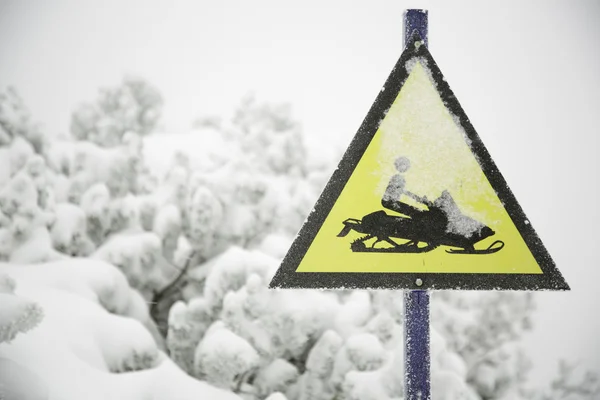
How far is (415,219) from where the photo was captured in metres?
0.71

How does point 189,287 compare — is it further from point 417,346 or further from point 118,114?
point 417,346

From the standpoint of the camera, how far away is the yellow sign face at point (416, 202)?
697 mm

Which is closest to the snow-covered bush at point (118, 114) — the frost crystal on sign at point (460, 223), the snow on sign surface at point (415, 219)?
the snow on sign surface at point (415, 219)

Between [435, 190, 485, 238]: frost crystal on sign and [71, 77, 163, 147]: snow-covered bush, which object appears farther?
[71, 77, 163, 147]: snow-covered bush

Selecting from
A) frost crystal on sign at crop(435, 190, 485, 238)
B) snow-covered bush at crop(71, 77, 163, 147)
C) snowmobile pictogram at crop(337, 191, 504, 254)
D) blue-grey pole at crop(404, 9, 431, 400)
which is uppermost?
snow-covered bush at crop(71, 77, 163, 147)

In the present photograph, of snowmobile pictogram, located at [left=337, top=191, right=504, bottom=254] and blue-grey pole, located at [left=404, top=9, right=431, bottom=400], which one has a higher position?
snowmobile pictogram, located at [left=337, top=191, right=504, bottom=254]

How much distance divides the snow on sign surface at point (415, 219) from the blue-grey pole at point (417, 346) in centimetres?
5

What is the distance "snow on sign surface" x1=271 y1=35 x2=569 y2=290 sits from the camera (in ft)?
2.28

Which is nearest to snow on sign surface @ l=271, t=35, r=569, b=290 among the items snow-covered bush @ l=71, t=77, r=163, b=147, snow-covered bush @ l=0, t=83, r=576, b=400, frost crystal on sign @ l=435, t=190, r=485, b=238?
frost crystal on sign @ l=435, t=190, r=485, b=238

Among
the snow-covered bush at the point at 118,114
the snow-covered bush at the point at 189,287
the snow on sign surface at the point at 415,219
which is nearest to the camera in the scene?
the snow on sign surface at the point at 415,219

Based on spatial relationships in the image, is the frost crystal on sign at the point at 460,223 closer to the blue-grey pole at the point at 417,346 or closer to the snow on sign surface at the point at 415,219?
the snow on sign surface at the point at 415,219

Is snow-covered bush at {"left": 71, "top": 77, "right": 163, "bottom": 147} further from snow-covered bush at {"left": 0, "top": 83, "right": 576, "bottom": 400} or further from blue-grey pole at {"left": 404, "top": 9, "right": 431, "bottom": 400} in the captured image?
blue-grey pole at {"left": 404, "top": 9, "right": 431, "bottom": 400}

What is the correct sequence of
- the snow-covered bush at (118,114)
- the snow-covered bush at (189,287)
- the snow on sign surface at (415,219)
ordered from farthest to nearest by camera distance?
the snow-covered bush at (118,114), the snow-covered bush at (189,287), the snow on sign surface at (415,219)

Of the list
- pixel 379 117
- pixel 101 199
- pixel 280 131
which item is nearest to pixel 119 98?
pixel 101 199
